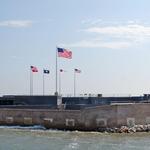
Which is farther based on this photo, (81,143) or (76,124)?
(76,124)

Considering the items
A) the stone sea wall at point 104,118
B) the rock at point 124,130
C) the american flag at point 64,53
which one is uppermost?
the american flag at point 64,53

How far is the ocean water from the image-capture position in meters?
35.1

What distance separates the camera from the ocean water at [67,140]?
115ft

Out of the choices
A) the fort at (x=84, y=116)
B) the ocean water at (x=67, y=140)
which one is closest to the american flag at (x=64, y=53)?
the fort at (x=84, y=116)

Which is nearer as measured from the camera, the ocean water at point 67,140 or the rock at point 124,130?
the ocean water at point 67,140

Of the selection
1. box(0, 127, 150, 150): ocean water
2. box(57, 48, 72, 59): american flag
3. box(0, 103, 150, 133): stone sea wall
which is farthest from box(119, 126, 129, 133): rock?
box(57, 48, 72, 59): american flag

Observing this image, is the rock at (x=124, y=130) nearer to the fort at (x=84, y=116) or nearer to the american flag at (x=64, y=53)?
the fort at (x=84, y=116)

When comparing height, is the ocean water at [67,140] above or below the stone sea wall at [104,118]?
below

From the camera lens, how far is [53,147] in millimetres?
34969

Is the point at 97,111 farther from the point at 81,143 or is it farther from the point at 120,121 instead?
the point at 81,143

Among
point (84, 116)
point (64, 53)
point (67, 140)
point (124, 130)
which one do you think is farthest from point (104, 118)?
point (64, 53)

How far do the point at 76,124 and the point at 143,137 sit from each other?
7.44 metres

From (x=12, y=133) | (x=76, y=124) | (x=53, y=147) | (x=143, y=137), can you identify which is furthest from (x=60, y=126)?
(x=53, y=147)

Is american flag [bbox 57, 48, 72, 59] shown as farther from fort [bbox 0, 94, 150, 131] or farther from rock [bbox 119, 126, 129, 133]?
rock [bbox 119, 126, 129, 133]
